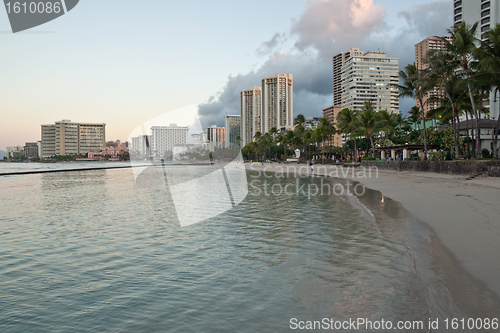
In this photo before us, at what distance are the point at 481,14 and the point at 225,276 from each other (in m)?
128

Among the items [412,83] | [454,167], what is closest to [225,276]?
[454,167]

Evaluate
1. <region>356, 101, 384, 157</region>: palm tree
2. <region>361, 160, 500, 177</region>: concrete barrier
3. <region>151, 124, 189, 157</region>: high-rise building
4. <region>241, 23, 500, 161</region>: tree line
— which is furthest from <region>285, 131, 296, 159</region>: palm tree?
<region>151, 124, 189, 157</region>: high-rise building

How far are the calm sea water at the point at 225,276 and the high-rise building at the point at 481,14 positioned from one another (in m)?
95.5

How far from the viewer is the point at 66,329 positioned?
17.4 ft

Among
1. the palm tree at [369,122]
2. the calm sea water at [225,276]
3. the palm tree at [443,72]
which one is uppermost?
the palm tree at [443,72]

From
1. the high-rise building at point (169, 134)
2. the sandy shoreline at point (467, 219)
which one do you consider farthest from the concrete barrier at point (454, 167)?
the high-rise building at point (169, 134)

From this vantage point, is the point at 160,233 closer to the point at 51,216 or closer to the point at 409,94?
the point at 51,216

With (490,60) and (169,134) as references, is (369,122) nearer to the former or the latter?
(490,60)

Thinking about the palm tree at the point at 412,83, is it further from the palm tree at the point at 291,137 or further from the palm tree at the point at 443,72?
the palm tree at the point at 291,137

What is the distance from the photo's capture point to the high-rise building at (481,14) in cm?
9389

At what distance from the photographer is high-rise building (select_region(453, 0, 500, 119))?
93.9 metres

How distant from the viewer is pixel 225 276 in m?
7.54

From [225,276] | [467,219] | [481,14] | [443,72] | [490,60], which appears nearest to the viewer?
[225,276]

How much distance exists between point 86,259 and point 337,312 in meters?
7.08
